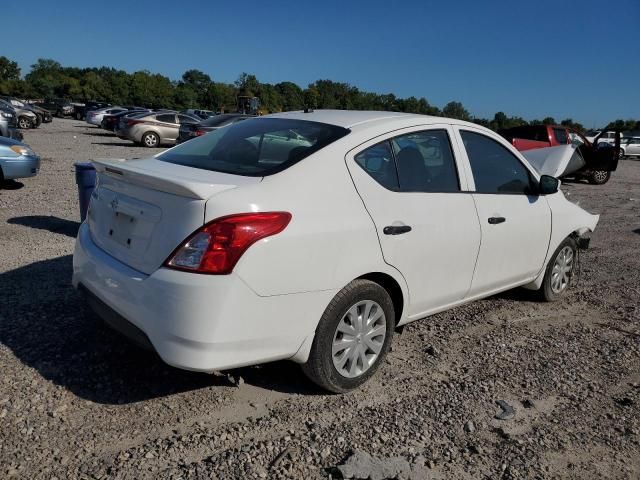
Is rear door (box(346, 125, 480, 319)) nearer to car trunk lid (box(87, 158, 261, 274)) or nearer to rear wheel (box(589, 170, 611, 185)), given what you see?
car trunk lid (box(87, 158, 261, 274))

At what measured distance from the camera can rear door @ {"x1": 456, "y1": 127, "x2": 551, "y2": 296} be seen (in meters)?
4.10

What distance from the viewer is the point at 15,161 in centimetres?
955

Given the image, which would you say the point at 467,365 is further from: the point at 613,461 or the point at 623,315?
the point at 623,315

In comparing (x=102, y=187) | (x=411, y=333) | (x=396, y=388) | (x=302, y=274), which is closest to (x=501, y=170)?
(x=411, y=333)

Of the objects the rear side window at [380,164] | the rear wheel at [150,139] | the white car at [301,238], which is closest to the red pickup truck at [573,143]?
the white car at [301,238]

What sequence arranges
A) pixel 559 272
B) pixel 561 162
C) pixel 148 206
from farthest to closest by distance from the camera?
pixel 561 162, pixel 559 272, pixel 148 206

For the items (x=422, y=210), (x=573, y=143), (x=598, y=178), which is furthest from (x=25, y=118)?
(x=422, y=210)

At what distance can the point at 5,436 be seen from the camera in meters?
2.77

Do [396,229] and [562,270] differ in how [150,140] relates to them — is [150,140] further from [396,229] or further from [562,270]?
[396,229]

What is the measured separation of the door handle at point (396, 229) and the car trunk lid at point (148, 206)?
0.84 metres

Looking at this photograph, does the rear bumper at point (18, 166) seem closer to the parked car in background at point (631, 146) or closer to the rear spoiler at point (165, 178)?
the rear spoiler at point (165, 178)

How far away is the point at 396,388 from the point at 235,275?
4.65 ft

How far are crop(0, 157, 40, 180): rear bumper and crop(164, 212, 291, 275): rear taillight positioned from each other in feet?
27.0

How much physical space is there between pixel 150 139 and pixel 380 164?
68.0 ft
